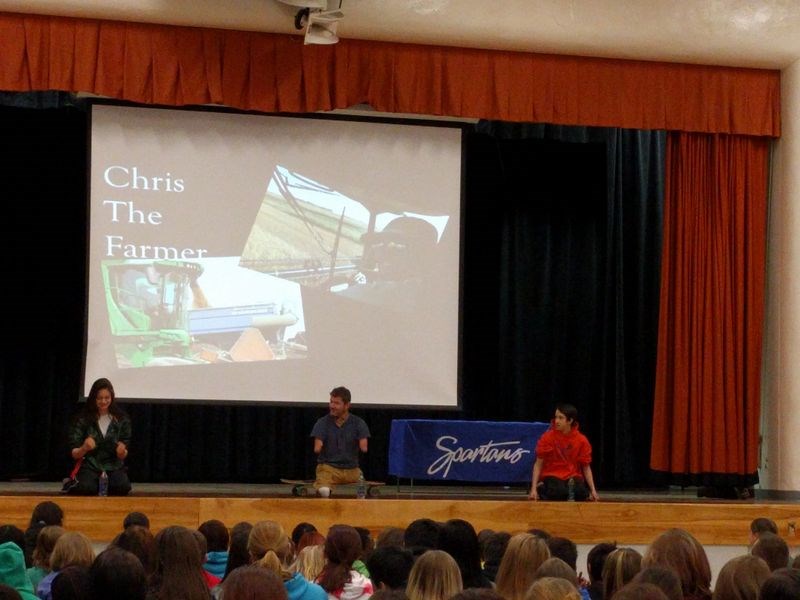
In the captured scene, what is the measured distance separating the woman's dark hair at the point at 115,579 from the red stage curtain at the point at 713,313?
24.1 feet

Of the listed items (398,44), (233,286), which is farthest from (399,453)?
(398,44)

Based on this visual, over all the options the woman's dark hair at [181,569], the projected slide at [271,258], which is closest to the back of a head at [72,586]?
the woman's dark hair at [181,569]

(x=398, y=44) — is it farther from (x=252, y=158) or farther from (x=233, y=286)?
(x=233, y=286)

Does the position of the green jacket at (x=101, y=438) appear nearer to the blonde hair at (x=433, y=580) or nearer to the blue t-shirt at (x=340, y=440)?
the blue t-shirt at (x=340, y=440)

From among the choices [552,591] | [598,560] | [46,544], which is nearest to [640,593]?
[552,591]

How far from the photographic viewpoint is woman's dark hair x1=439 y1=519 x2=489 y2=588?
4.18m

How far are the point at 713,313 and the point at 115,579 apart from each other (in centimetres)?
766

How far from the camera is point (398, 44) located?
946 centimetres

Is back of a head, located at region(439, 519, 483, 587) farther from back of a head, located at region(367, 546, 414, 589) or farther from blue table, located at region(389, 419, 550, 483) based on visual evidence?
blue table, located at region(389, 419, 550, 483)

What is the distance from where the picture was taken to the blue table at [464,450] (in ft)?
29.9

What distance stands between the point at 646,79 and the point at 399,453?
3.63 meters

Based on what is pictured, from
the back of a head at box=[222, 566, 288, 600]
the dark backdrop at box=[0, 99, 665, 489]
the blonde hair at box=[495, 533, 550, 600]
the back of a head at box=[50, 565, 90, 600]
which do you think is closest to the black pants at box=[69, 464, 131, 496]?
the dark backdrop at box=[0, 99, 665, 489]

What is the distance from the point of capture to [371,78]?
9367mm

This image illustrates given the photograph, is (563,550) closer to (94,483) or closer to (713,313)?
(94,483)
